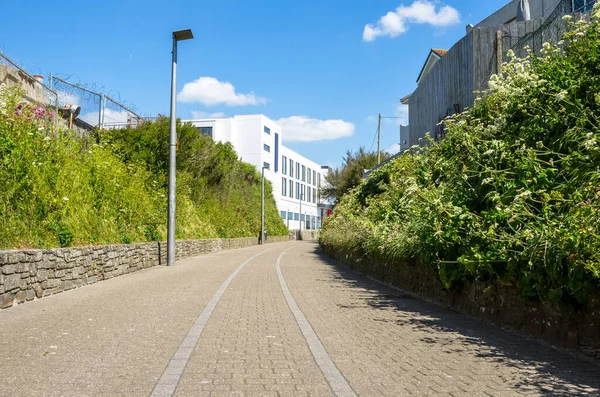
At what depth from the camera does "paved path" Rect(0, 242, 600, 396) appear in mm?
4781

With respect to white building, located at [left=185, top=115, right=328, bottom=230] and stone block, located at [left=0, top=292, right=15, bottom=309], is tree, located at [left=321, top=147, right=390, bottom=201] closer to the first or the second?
white building, located at [left=185, top=115, right=328, bottom=230]

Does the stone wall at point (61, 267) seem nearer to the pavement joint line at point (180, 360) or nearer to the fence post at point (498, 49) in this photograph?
the pavement joint line at point (180, 360)

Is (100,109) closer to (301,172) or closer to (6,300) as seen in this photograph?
(6,300)

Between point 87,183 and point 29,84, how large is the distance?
3.79m

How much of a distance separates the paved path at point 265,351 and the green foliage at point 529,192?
0.87 meters

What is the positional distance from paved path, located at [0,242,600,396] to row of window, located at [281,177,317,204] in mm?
74445

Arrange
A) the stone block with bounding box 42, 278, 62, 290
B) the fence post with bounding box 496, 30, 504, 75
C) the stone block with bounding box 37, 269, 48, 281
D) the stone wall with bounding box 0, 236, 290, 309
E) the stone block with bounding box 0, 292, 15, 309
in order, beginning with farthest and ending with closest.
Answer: the fence post with bounding box 496, 30, 504, 75 < the stone block with bounding box 42, 278, 62, 290 < the stone block with bounding box 37, 269, 48, 281 < the stone wall with bounding box 0, 236, 290, 309 < the stone block with bounding box 0, 292, 15, 309

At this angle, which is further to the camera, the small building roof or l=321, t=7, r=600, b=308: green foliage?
the small building roof

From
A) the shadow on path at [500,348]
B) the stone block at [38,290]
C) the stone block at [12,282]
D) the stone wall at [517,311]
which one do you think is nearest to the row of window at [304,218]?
the stone wall at [517,311]

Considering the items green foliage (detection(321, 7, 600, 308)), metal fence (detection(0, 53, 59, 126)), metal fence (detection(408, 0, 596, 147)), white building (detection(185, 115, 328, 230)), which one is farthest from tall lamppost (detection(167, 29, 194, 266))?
white building (detection(185, 115, 328, 230))

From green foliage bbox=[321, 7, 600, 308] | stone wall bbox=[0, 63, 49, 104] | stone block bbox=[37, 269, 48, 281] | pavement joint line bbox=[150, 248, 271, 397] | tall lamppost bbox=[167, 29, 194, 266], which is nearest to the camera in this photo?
pavement joint line bbox=[150, 248, 271, 397]

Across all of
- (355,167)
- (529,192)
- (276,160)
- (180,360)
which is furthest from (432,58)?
(276,160)

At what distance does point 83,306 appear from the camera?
31.2 feet

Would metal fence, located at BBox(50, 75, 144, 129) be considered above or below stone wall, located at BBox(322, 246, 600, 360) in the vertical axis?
above
